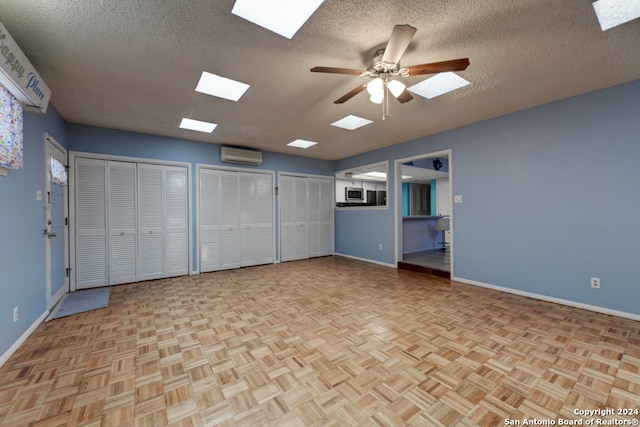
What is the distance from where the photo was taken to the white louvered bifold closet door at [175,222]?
14.7 feet

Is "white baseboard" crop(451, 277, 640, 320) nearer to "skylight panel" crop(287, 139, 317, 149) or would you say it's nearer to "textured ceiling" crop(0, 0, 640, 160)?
"textured ceiling" crop(0, 0, 640, 160)

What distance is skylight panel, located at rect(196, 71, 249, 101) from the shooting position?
105 inches

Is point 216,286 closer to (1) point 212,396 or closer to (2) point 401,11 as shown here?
(1) point 212,396

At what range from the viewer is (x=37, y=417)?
→ 1415mm

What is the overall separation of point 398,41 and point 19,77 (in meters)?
2.80

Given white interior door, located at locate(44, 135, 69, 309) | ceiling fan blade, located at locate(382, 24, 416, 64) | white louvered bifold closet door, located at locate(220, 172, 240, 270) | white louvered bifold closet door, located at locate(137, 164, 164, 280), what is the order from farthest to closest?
white louvered bifold closet door, located at locate(220, 172, 240, 270), white louvered bifold closet door, located at locate(137, 164, 164, 280), white interior door, located at locate(44, 135, 69, 309), ceiling fan blade, located at locate(382, 24, 416, 64)

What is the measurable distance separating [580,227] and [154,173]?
6.35m

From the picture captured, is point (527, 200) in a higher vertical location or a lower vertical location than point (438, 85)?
lower

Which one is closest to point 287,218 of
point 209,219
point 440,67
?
A: point 209,219

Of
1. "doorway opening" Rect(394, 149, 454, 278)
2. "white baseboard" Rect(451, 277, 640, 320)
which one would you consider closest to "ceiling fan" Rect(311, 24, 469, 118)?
"doorway opening" Rect(394, 149, 454, 278)

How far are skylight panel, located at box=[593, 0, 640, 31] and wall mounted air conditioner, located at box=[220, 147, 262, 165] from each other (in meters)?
4.87

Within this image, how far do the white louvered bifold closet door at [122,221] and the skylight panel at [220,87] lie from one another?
7.89 ft

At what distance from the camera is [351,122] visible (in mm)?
3992

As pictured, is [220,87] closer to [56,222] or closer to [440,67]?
[440,67]
